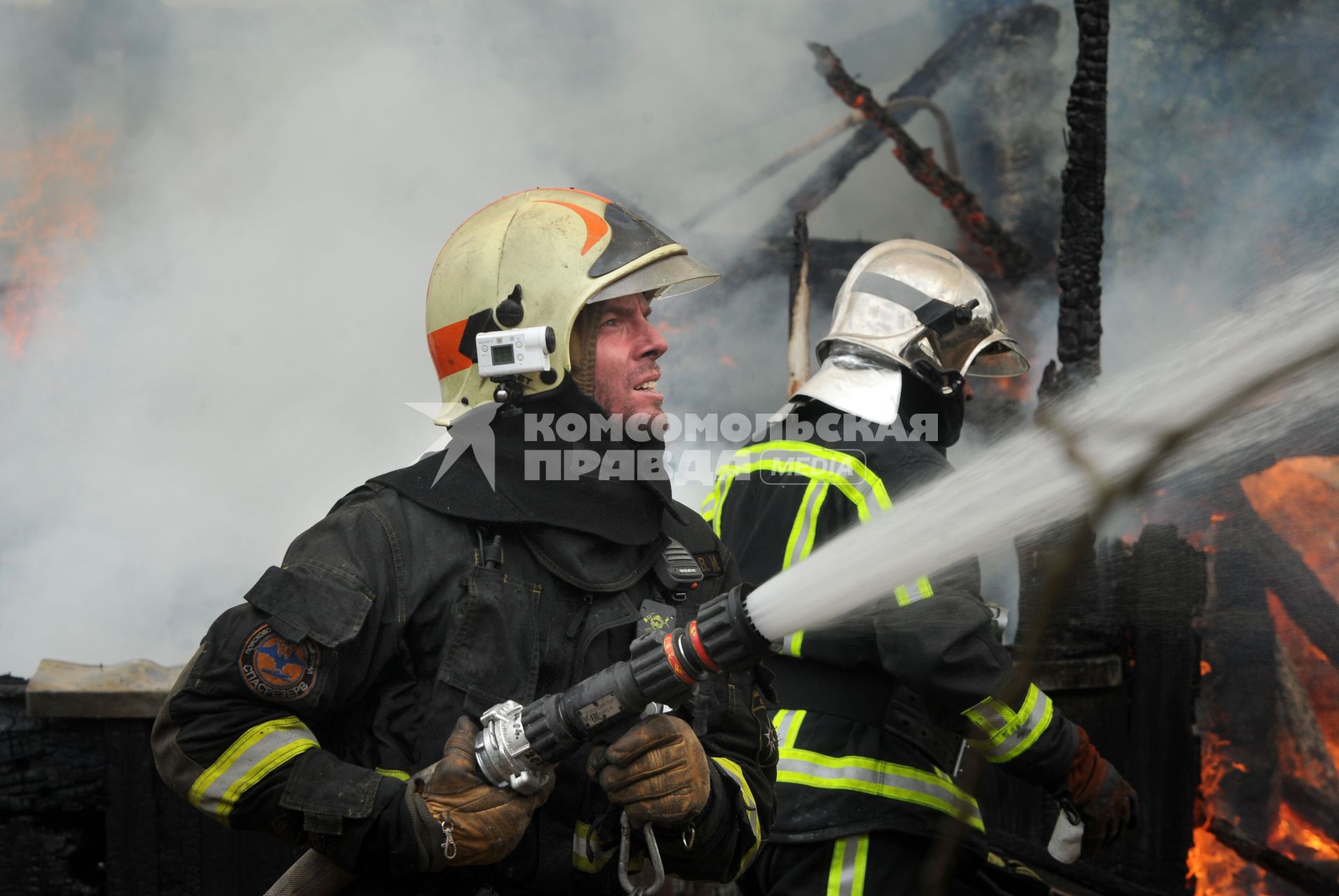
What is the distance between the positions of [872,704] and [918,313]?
140cm

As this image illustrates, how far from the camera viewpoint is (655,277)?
8.64ft

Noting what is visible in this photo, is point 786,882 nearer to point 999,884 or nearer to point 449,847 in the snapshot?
point 999,884

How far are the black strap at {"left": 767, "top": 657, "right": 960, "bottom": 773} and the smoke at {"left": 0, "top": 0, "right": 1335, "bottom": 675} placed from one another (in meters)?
3.18

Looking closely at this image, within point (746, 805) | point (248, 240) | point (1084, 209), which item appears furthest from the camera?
point (1084, 209)

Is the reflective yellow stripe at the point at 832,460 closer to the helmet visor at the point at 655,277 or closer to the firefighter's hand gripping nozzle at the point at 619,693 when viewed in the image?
the helmet visor at the point at 655,277

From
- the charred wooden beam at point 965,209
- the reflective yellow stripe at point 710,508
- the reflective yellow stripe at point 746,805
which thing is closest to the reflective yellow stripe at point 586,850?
the reflective yellow stripe at point 746,805

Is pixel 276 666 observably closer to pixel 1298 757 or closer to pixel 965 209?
pixel 1298 757

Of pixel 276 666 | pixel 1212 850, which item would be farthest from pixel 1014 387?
pixel 276 666

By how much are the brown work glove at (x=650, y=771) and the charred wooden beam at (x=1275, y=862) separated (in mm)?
4100

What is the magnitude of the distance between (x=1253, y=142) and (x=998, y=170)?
1431mm

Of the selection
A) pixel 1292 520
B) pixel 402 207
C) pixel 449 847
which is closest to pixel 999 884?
pixel 449 847

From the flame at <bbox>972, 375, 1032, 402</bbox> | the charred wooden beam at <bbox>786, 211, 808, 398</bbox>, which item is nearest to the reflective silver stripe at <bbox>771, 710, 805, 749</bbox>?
the charred wooden beam at <bbox>786, 211, 808, 398</bbox>

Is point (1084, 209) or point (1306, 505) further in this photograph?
point (1084, 209)

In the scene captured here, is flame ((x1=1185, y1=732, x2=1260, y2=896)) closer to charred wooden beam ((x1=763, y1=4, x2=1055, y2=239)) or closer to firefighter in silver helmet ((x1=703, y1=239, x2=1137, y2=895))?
firefighter in silver helmet ((x1=703, y1=239, x2=1137, y2=895))
